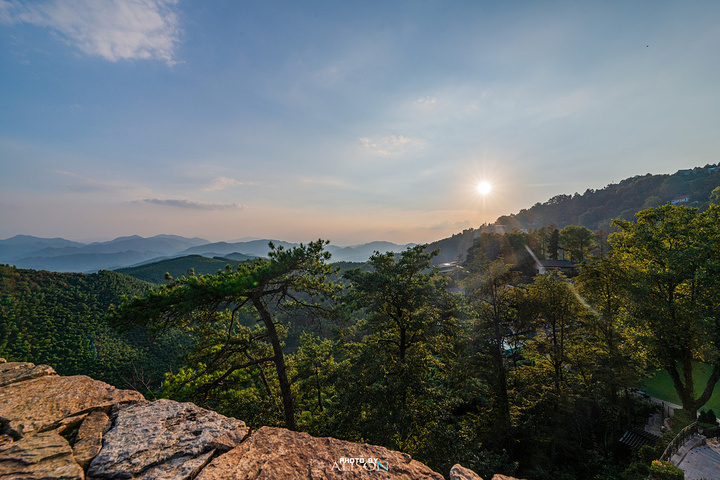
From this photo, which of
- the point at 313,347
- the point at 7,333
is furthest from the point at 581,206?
the point at 7,333

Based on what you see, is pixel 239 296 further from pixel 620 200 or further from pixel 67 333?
pixel 620 200

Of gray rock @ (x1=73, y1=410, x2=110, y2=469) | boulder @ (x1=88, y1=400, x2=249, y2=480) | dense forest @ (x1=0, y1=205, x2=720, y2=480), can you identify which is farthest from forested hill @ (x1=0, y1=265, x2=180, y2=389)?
boulder @ (x1=88, y1=400, x2=249, y2=480)

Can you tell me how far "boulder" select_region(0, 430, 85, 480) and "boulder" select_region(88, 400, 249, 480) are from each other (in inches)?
8.7

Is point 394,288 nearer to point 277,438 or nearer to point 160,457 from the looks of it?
point 277,438

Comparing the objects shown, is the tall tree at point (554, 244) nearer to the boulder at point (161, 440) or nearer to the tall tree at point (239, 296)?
the tall tree at point (239, 296)

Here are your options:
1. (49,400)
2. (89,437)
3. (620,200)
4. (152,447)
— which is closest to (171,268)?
(49,400)

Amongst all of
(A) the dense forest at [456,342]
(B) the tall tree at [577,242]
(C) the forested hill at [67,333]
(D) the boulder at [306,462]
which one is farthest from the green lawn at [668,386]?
(C) the forested hill at [67,333]

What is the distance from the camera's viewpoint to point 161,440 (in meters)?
3.32

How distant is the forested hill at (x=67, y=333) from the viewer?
26344 mm

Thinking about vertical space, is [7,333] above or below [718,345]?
below

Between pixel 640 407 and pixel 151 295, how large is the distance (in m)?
30.4

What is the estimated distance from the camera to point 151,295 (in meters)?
7.22

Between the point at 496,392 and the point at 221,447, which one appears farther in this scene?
the point at 496,392

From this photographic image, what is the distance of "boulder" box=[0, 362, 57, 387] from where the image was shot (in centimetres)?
430
